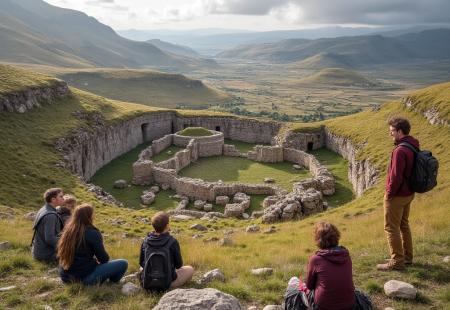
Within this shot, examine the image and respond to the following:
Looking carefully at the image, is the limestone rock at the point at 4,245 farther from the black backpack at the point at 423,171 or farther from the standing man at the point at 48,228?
the black backpack at the point at 423,171

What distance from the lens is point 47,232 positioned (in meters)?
11.1

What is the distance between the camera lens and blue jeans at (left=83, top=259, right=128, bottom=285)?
32.1 feet

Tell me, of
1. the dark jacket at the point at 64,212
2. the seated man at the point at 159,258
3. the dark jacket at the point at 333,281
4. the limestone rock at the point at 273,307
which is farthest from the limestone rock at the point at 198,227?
the dark jacket at the point at 333,281

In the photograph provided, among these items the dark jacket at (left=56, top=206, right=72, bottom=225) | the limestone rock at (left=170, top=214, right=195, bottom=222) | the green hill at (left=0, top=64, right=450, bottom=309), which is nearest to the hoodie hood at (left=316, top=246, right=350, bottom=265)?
the green hill at (left=0, top=64, right=450, bottom=309)

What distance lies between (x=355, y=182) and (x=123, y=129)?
91.0 feet

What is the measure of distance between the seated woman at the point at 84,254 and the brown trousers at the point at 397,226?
271 inches

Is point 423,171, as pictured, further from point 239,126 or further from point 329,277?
point 239,126

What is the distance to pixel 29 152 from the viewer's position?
100 ft

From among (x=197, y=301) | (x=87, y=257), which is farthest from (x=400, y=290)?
(x=87, y=257)

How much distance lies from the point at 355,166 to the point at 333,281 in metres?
28.8

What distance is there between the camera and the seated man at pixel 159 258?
9461mm

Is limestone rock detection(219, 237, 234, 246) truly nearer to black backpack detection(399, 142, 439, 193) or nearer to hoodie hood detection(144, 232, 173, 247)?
hoodie hood detection(144, 232, 173, 247)

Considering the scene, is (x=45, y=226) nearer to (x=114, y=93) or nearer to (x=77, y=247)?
(x=77, y=247)

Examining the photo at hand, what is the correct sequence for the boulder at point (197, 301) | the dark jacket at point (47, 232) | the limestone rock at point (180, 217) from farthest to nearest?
the limestone rock at point (180, 217), the dark jacket at point (47, 232), the boulder at point (197, 301)
